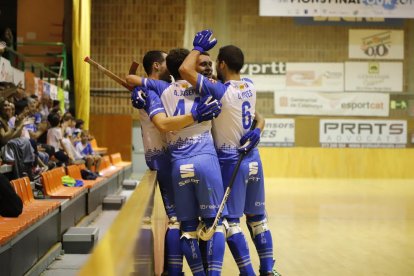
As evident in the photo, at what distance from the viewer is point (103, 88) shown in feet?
64.8

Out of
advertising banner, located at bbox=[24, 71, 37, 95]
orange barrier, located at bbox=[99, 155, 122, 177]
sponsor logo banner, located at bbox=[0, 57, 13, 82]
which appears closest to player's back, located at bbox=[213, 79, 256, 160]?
sponsor logo banner, located at bbox=[0, 57, 13, 82]

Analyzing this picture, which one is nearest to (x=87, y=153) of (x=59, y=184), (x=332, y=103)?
(x=59, y=184)

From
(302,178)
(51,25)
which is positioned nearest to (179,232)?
(302,178)

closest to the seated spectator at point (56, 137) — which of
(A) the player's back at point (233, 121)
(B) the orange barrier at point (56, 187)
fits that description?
(B) the orange barrier at point (56, 187)

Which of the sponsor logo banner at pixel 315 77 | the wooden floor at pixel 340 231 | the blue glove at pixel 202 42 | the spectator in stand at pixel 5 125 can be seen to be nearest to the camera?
the blue glove at pixel 202 42

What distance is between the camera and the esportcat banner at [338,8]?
1511 centimetres

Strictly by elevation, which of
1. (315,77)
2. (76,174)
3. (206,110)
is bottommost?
(76,174)

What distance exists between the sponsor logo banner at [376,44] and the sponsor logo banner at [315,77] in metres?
0.62

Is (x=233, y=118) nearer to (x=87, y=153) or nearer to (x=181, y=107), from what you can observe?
(x=181, y=107)

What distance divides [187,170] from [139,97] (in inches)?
20.7

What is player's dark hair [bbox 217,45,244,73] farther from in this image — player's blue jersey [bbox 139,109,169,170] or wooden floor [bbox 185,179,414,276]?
wooden floor [bbox 185,179,414,276]

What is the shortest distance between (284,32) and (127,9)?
4.64 m

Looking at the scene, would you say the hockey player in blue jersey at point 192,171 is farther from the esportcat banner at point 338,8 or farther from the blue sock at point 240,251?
the esportcat banner at point 338,8

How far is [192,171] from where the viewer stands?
3742mm
